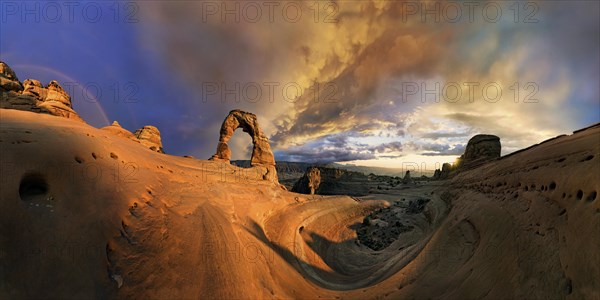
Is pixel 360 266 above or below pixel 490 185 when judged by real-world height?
below

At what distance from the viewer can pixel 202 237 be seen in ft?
20.7

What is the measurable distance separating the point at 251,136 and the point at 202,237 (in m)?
21.6

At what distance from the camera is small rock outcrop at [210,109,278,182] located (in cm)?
2530

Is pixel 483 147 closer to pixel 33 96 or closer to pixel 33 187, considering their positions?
pixel 33 187

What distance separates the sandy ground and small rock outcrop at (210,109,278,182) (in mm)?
17084

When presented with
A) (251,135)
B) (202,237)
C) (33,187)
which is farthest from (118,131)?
(202,237)

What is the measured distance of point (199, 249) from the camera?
19.1ft

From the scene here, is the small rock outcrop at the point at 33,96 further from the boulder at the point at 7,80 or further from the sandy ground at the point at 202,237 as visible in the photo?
the sandy ground at the point at 202,237

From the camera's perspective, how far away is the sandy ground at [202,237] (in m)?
3.34

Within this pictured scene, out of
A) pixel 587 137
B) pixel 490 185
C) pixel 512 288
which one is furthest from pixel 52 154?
pixel 490 185

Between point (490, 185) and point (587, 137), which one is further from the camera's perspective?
point (490, 185)

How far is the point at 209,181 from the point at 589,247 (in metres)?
12.2

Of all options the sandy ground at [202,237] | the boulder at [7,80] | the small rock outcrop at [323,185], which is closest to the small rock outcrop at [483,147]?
the sandy ground at [202,237]

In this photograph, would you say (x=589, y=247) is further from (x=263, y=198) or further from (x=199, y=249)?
(x=263, y=198)
